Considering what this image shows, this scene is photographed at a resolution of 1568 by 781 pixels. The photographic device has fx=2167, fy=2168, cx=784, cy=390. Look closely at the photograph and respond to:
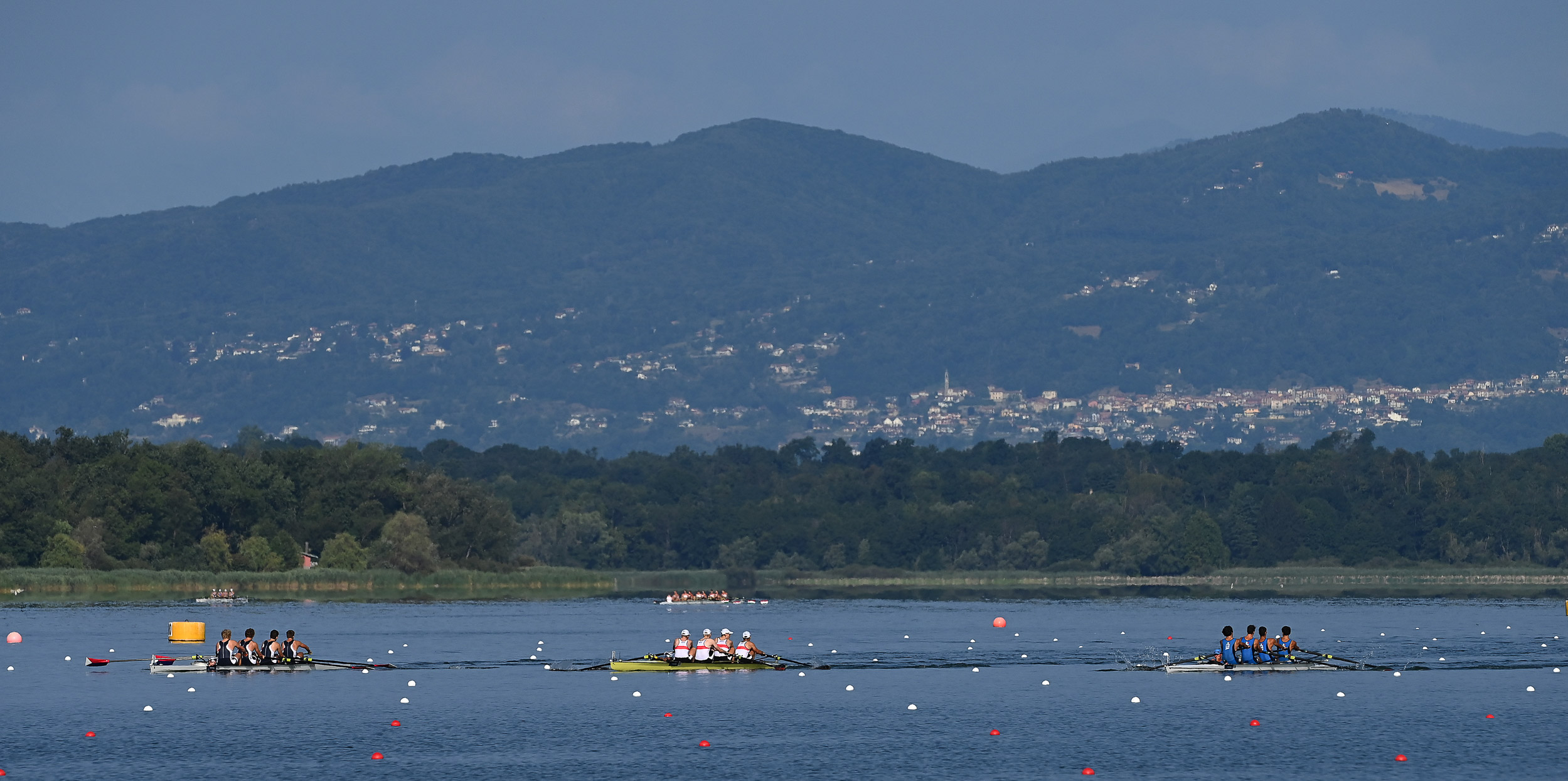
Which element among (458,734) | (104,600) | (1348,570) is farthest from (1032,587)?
(458,734)

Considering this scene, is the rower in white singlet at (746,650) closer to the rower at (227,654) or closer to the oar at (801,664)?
the oar at (801,664)

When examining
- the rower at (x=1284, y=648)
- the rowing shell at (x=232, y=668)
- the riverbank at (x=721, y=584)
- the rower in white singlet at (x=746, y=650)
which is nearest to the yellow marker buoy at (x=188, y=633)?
the rowing shell at (x=232, y=668)

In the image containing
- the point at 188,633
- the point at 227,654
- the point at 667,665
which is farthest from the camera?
the point at 188,633

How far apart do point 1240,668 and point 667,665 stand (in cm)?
1910

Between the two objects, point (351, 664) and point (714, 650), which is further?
point (714, 650)

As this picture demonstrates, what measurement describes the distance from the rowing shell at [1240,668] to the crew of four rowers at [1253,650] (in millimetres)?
192

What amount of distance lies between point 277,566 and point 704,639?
85.6 metres

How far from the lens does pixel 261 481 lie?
16100cm

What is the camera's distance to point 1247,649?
2817 inches

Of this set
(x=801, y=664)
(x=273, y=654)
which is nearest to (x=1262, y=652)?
(x=801, y=664)

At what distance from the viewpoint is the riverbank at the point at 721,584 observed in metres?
140

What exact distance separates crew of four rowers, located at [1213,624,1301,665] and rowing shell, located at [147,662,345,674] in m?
29.1

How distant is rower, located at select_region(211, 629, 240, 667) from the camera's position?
7112 cm

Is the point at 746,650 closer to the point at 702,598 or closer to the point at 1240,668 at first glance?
the point at 1240,668
